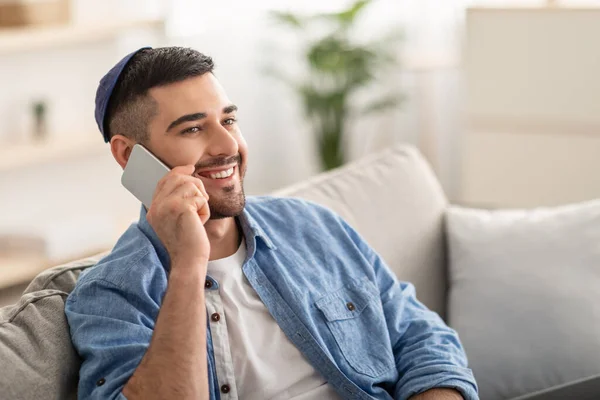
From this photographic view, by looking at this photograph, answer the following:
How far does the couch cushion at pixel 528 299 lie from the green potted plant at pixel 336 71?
256cm

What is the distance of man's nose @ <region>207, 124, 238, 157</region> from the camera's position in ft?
5.79

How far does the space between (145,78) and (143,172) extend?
0.17 meters

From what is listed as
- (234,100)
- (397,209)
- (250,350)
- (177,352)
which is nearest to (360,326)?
(250,350)

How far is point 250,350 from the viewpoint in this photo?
172 centimetres

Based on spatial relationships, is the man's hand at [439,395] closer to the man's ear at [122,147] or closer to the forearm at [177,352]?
the forearm at [177,352]

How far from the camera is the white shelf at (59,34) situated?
362 cm

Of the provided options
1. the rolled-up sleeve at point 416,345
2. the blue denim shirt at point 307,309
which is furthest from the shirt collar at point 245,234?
the rolled-up sleeve at point 416,345

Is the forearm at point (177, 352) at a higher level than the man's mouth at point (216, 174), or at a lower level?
lower

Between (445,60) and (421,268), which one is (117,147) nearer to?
(421,268)

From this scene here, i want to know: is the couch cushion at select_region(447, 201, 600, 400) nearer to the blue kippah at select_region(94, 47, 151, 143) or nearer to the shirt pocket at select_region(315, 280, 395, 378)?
the shirt pocket at select_region(315, 280, 395, 378)

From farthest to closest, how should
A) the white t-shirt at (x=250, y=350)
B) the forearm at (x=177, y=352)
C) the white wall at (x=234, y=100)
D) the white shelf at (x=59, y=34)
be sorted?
the white wall at (x=234, y=100)
the white shelf at (x=59, y=34)
the white t-shirt at (x=250, y=350)
the forearm at (x=177, y=352)

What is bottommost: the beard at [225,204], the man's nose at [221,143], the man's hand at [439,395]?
the man's hand at [439,395]

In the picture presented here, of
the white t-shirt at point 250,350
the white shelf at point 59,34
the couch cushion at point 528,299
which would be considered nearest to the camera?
the white t-shirt at point 250,350

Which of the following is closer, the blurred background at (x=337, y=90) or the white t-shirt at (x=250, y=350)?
the white t-shirt at (x=250, y=350)
